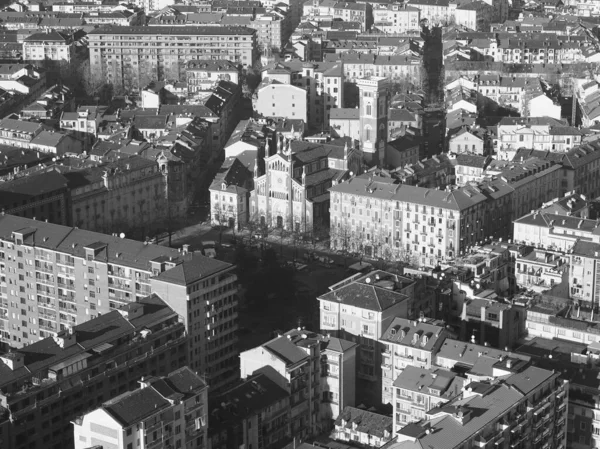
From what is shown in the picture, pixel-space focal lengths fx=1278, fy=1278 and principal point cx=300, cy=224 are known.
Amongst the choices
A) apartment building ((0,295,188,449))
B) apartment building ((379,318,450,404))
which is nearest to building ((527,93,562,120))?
apartment building ((379,318,450,404))

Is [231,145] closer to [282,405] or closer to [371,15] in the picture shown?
[282,405]

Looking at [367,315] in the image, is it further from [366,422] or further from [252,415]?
[252,415]

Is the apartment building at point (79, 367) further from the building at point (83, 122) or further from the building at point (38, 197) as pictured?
the building at point (83, 122)

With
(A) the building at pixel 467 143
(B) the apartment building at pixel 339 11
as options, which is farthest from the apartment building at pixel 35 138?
(B) the apartment building at pixel 339 11

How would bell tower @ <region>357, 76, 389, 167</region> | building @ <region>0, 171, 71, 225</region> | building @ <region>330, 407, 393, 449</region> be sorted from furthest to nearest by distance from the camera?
bell tower @ <region>357, 76, 389, 167</region>
building @ <region>0, 171, 71, 225</region>
building @ <region>330, 407, 393, 449</region>

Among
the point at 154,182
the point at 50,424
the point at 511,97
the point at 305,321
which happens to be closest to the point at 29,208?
the point at 154,182

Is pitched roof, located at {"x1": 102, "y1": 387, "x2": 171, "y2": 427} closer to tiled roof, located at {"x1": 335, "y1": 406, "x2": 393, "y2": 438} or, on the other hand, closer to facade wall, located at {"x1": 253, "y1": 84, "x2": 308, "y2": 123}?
Result: tiled roof, located at {"x1": 335, "y1": 406, "x2": 393, "y2": 438}
